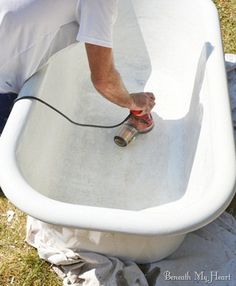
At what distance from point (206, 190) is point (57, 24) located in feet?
2.44

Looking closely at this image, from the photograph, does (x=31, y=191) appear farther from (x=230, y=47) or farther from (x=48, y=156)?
(x=230, y=47)

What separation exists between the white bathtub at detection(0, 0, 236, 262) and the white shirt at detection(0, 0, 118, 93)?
0.27ft

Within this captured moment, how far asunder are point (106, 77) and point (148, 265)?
717mm

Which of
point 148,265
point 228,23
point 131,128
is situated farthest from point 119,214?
point 228,23

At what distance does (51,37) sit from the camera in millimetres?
1722

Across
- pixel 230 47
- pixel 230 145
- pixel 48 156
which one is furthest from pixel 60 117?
pixel 230 47

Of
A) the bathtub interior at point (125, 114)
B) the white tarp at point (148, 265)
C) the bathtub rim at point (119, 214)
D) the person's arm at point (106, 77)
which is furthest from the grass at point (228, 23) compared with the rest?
the bathtub rim at point (119, 214)

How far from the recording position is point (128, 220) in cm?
141

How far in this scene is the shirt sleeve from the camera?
59.3 inches

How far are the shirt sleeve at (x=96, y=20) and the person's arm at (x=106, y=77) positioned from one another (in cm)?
4

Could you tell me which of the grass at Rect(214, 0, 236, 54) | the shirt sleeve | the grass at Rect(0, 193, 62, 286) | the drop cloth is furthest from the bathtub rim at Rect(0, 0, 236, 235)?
the grass at Rect(214, 0, 236, 54)

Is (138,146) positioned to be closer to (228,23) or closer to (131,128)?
(131,128)

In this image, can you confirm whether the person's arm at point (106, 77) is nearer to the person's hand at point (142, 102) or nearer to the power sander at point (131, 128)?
the person's hand at point (142, 102)

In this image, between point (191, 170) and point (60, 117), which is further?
point (60, 117)
